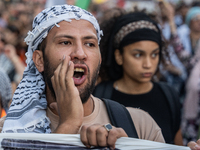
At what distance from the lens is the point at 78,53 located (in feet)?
7.08

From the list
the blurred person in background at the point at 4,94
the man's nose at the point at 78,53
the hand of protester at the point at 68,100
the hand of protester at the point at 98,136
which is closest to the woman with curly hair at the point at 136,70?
the blurred person in background at the point at 4,94

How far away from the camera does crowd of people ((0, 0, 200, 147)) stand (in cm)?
203

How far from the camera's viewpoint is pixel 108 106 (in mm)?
2336

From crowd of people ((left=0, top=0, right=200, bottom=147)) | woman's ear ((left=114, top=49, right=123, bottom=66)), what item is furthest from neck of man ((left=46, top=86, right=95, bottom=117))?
woman's ear ((left=114, top=49, right=123, bottom=66))

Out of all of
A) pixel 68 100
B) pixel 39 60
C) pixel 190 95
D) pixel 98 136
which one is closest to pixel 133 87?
pixel 190 95

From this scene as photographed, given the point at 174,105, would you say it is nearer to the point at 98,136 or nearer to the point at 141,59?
the point at 141,59

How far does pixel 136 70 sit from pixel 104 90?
455 mm

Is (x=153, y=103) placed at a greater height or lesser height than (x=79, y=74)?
lesser

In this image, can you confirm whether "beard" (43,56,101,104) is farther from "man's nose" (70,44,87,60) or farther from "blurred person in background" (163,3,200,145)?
"blurred person in background" (163,3,200,145)

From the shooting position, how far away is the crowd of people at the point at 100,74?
2.03 meters

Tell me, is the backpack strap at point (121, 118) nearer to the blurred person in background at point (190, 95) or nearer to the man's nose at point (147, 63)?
the man's nose at point (147, 63)

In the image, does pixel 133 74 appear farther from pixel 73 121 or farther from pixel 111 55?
pixel 73 121

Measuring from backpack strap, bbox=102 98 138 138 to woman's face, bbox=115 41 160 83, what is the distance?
1.26 metres

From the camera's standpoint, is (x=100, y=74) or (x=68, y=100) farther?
(x=100, y=74)
